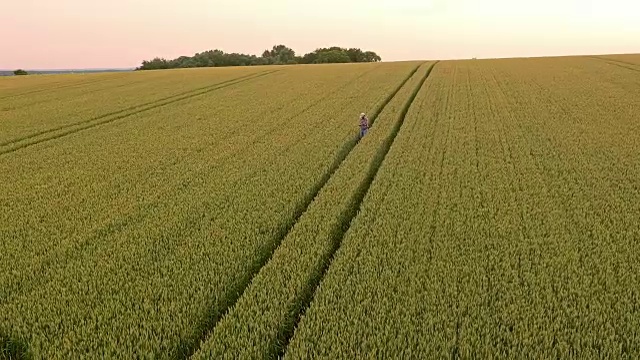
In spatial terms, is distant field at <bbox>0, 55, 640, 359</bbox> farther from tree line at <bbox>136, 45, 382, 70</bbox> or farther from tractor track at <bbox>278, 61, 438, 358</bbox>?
tree line at <bbox>136, 45, 382, 70</bbox>

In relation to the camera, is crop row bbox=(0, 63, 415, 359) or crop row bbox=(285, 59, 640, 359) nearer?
crop row bbox=(285, 59, 640, 359)

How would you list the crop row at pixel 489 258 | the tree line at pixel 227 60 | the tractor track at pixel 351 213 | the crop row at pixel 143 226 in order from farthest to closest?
the tree line at pixel 227 60 < the tractor track at pixel 351 213 < the crop row at pixel 143 226 < the crop row at pixel 489 258

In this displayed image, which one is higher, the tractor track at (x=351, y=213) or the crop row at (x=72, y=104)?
the tractor track at (x=351, y=213)

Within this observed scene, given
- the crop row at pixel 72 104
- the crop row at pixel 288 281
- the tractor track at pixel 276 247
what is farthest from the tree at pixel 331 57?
the crop row at pixel 288 281

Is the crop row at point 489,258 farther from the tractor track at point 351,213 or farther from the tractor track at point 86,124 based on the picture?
the tractor track at point 86,124

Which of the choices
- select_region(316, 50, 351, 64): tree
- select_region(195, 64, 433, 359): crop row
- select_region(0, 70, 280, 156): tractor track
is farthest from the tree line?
select_region(195, 64, 433, 359): crop row

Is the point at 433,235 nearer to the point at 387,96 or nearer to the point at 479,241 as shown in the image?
the point at 479,241

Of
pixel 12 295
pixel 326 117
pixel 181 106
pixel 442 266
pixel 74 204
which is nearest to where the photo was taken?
pixel 12 295

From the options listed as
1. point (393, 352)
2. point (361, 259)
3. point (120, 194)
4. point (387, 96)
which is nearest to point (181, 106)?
point (387, 96)
